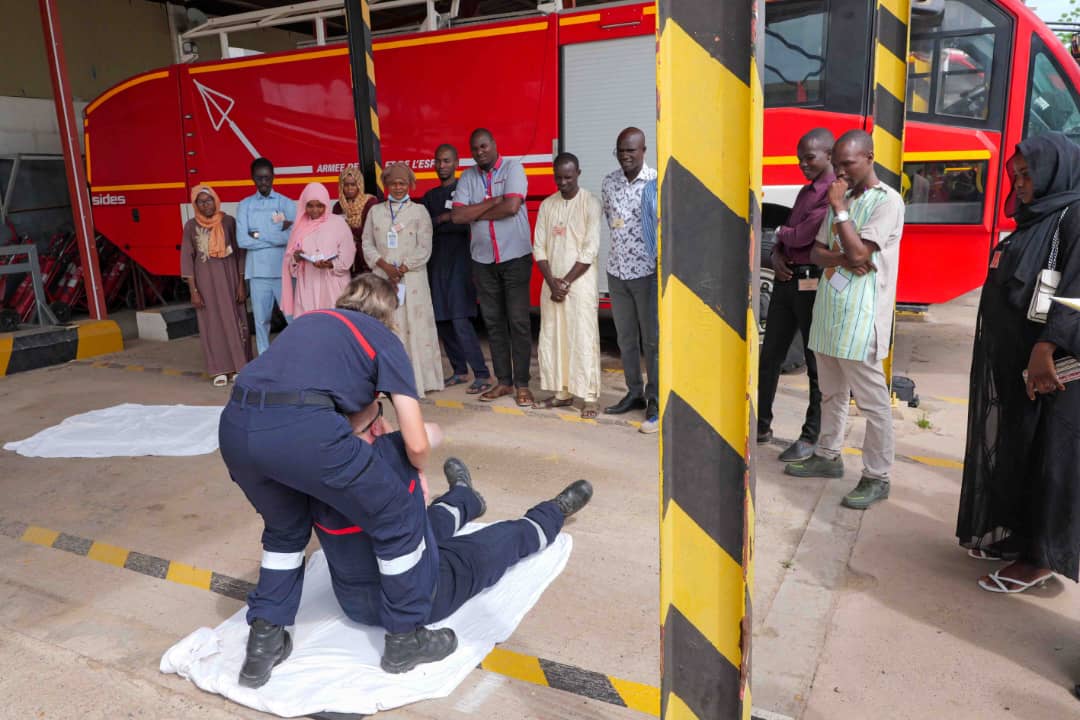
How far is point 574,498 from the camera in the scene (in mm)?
3613

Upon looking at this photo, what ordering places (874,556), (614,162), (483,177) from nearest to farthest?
(874,556), (483,177), (614,162)

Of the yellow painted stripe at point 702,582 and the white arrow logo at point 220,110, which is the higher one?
the white arrow logo at point 220,110

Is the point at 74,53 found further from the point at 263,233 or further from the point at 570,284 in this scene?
the point at 570,284

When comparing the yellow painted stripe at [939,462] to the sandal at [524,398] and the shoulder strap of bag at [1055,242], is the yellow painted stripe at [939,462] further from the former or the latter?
the sandal at [524,398]

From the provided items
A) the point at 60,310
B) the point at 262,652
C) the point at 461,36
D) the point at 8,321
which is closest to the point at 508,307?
the point at 461,36

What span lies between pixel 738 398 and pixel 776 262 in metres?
3.09

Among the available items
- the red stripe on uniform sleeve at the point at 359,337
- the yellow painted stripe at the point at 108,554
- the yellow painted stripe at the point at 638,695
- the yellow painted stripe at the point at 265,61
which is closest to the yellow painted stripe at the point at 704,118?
the red stripe on uniform sleeve at the point at 359,337

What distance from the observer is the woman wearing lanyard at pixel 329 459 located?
7.69 feet

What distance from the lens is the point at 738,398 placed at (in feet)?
4.67

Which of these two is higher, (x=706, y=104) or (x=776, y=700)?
(x=706, y=104)

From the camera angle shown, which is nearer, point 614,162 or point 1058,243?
point 1058,243

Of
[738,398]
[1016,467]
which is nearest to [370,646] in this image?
[738,398]

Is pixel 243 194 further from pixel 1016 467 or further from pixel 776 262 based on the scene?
pixel 1016 467

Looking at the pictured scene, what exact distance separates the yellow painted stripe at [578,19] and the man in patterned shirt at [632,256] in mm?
1595
